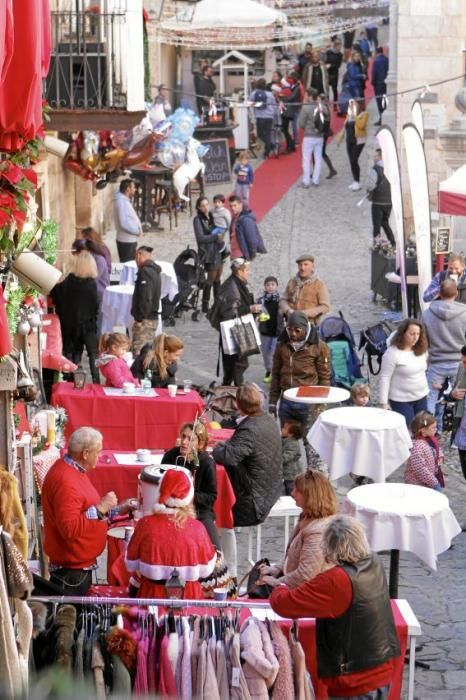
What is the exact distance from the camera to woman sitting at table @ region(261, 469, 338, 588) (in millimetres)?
7988

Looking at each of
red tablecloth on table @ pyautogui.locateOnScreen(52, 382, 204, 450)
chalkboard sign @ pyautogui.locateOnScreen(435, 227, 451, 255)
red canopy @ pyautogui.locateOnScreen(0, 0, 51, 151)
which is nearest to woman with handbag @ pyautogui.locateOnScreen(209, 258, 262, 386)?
red tablecloth on table @ pyautogui.locateOnScreen(52, 382, 204, 450)

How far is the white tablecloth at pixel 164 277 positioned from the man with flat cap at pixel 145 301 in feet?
6.67

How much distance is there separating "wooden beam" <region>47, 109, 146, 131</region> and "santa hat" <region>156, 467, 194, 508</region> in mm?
6787

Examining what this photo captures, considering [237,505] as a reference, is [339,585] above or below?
above

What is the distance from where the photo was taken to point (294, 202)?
28141 mm

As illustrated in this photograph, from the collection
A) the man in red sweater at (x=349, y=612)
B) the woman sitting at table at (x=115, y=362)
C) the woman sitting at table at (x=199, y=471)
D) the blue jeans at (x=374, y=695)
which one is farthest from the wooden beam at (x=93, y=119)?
the blue jeans at (x=374, y=695)

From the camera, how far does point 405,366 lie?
42.5ft

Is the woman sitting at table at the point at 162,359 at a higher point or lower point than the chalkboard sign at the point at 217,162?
higher

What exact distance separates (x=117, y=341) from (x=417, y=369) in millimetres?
2640

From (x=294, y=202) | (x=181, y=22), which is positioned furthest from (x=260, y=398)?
(x=181, y=22)

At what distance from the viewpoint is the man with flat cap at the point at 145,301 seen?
51.1 ft

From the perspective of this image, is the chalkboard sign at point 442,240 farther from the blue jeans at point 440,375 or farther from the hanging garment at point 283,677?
the hanging garment at point 283,677

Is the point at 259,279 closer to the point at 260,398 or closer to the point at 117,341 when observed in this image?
the point at 117,341

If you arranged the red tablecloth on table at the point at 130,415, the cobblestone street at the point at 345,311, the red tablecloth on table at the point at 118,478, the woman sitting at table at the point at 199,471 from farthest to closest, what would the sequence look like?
the red tablecloth on table at the point at 130,415 < the red tablecloth on table at the point at 118,478 < the cobblestone street at the point at 345,311 < the woman sitting at table at the point at 199,471
